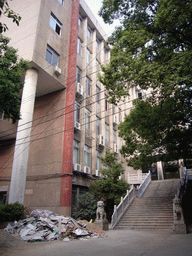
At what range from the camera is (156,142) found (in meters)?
14.0

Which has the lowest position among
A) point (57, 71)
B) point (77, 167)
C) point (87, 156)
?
point (77, 167)

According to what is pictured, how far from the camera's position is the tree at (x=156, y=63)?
970 cm

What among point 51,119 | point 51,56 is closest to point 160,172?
point 51,119

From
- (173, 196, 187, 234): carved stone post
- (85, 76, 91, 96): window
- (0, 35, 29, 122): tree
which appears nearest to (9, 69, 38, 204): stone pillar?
(0, 35, 29, 122): tree

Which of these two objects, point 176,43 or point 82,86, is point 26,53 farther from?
point 176,43

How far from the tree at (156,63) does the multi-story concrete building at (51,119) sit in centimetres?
303

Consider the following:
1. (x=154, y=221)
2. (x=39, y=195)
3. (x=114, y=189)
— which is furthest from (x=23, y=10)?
(x=154, y=221)

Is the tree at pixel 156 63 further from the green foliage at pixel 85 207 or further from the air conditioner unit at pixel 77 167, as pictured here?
the green foliage at pixel 85 207

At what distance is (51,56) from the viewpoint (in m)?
18.8

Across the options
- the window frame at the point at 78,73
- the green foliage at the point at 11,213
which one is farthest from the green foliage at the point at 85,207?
the window frame at the point at 78,73

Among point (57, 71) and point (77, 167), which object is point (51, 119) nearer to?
point (57, 71)

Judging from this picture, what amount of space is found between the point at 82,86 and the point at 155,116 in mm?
10959

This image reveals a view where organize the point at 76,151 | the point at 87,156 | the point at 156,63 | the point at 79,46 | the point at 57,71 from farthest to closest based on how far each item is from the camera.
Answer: the point at 79,46 < the point at 87,156 < the point at 76,151 < the point at 57,71 < the point at 156,63

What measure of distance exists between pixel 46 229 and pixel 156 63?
9.89m
